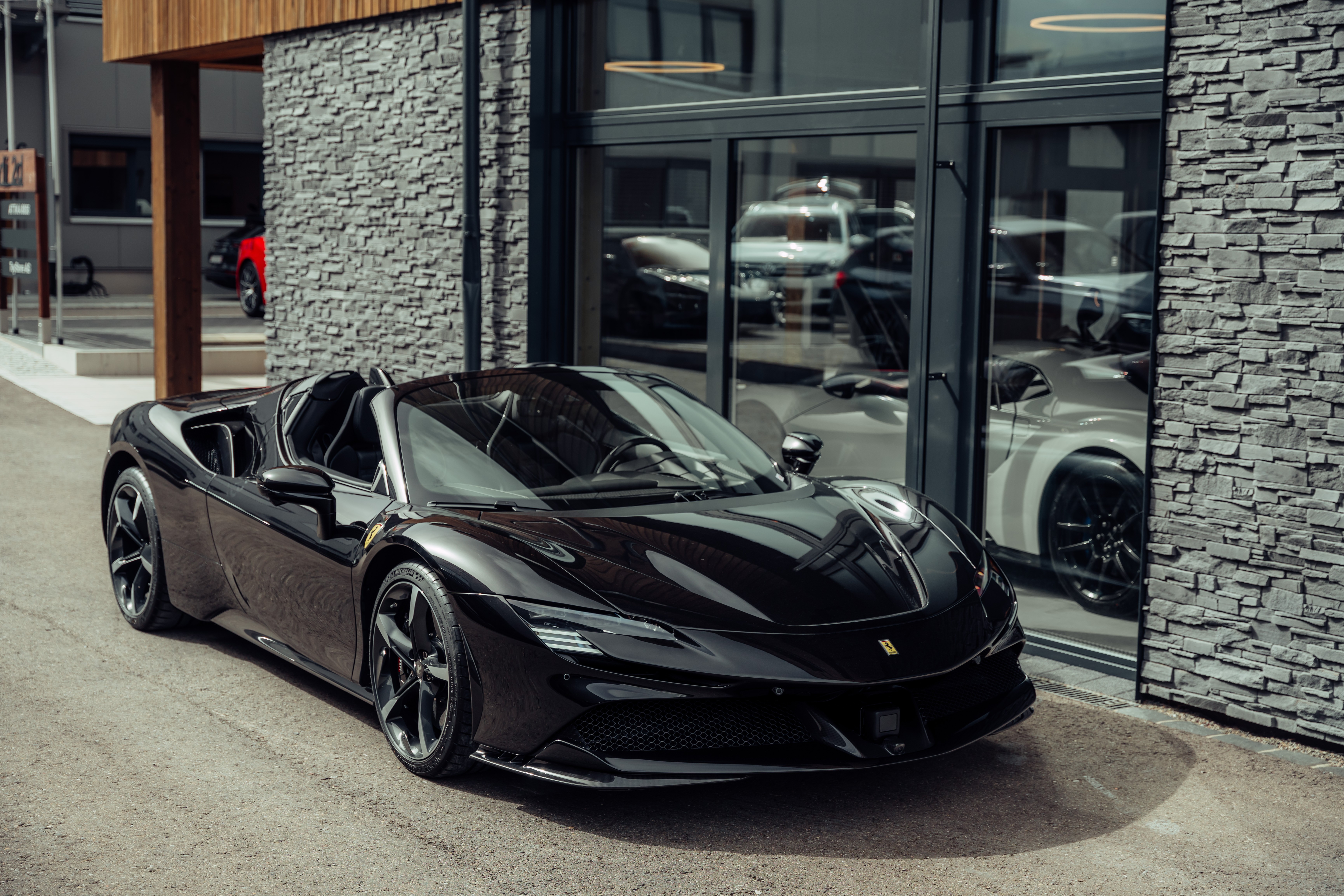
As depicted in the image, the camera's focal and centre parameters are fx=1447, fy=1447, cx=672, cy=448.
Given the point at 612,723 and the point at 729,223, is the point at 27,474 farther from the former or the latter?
the point at 612,723

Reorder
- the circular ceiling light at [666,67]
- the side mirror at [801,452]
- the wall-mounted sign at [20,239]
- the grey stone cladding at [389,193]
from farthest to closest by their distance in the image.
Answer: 1. the wall-mounted sign at [20,239]
2. the grey stone cladding at [389,193]
3. the circular ceiling light at [666,67]
4. the side mirror at [801,452]

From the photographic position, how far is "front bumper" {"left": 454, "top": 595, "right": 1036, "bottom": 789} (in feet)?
13.2

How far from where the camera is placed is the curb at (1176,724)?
200 inches

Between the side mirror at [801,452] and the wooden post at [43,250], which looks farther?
the wooden post at [43,250]

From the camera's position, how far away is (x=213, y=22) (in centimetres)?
1232

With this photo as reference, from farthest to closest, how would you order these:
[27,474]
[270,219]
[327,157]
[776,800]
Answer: [270,219], [327,157], [27,474], [776,800]

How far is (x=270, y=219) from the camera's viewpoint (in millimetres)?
12000

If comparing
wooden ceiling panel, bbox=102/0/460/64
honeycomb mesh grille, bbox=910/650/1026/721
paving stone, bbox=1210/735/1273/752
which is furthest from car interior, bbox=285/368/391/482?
wooden ceiling panel, bbox=102/0/460/64

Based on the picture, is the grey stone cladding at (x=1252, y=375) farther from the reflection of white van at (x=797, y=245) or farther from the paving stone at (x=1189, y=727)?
the reflection of white van at (x=797, y=245)

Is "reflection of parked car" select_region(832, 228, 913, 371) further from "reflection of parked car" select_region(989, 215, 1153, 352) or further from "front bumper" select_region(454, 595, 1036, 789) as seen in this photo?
"front bumper" select_region(454, 595, 1036, 789)

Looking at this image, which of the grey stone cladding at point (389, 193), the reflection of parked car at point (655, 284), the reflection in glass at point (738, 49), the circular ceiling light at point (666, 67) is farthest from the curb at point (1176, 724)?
the grey stone cladding at point (389, 193)

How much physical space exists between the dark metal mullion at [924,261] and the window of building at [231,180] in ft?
90.0

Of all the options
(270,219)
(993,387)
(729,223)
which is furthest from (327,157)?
(993,387)

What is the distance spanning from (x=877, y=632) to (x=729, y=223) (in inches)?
176
